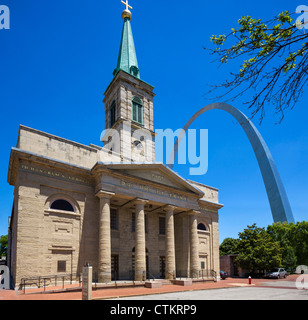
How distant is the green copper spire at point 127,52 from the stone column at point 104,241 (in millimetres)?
21836

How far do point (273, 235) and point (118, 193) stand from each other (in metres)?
35.4

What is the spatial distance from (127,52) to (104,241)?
28.7 meters

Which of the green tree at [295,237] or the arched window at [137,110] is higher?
the arched window at [137,110]

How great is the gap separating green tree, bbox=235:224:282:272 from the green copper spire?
1085 inches

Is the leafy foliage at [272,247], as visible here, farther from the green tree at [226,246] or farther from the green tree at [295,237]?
the green tree at [226,246]

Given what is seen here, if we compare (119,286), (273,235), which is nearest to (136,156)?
(119,286)

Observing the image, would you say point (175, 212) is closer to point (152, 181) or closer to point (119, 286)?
point (152, 181)

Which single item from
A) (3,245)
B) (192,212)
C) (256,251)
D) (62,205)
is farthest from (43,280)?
(3,245)

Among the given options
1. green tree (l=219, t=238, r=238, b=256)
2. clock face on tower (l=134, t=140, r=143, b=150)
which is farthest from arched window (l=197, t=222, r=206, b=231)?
green tree (l=219, t=238, r=238, b=256)

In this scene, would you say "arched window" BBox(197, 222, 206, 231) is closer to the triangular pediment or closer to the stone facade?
the stone facade

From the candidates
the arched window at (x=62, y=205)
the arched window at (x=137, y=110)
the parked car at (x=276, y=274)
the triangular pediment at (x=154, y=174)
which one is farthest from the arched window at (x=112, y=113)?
Result: the parked car at (x=276, y=274)

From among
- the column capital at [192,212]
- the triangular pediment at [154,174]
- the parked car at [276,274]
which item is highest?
the triangular pediment at [154,174]

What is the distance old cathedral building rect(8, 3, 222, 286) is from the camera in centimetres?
2238

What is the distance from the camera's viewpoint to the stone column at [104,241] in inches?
918
